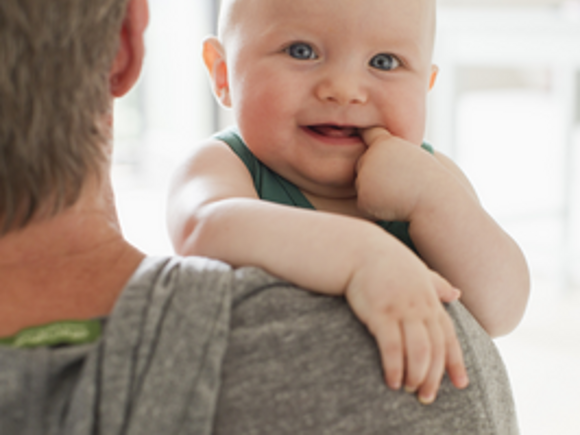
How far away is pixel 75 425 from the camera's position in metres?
0.56

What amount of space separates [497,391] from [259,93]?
57 centimetres

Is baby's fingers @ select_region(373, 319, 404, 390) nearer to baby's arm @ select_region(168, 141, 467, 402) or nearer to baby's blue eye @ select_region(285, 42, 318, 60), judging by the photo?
baby's arm @ select_region(168, 141, 467, 402)

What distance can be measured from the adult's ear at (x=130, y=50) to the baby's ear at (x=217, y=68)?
1.61 ft

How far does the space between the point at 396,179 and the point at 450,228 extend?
0.34 feet

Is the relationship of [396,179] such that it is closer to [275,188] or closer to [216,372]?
[275,188]

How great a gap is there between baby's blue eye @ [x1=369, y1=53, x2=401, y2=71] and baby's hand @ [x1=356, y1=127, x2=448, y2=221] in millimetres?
141

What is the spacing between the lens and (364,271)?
71cm

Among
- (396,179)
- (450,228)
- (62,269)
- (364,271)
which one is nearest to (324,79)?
(396,179)

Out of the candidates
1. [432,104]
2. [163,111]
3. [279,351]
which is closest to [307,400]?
[279,351]

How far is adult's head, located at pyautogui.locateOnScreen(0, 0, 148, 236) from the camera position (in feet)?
1.92

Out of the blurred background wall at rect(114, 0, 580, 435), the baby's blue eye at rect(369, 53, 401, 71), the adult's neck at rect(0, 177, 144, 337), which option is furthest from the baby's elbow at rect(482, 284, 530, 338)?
the blurred background wall at rect(114, 0, 580, 435)

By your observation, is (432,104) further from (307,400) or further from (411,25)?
(307,400)

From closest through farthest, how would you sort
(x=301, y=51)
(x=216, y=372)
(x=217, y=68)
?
(x=216, y=372) → (x=301, y=51) → (x=217, y=68)

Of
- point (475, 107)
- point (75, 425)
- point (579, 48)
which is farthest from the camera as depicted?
point (475, 107)
